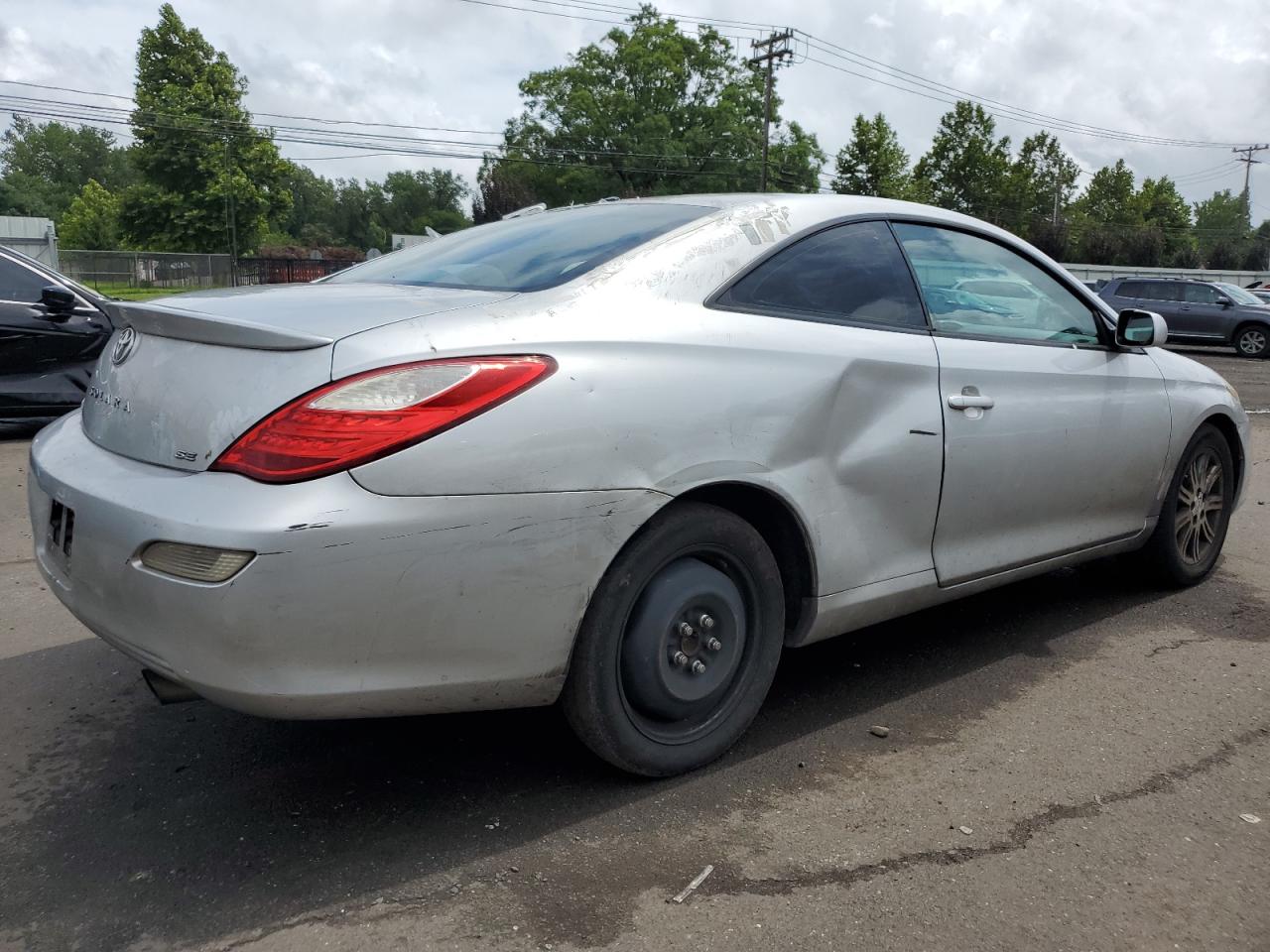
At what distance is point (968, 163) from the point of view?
211 feet

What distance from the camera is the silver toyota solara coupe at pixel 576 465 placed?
2.29 metres

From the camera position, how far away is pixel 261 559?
86.4 inches

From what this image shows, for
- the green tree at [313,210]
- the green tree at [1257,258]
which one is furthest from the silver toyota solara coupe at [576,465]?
the green tree at [313,210]

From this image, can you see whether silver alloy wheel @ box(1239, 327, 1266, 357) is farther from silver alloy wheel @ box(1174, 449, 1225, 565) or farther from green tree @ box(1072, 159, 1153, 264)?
green tree @ box(1072, 159, 1153, 264)

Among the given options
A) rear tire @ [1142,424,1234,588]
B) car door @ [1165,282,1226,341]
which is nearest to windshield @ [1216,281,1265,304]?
car door @ [1165,282,1226,341]

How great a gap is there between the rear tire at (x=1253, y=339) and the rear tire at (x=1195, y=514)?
2087cm

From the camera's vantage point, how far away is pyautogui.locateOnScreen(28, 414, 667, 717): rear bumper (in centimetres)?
223

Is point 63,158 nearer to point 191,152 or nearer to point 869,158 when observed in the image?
point 191,152

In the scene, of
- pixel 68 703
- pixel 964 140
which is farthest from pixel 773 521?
pixel 964 140

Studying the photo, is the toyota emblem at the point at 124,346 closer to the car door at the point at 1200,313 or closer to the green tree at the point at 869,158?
the car door at the point at 1200,313

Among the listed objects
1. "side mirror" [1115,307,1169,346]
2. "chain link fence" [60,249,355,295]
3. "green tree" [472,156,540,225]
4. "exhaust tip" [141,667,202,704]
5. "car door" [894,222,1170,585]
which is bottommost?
"chain link fence" [60,249,355,295]

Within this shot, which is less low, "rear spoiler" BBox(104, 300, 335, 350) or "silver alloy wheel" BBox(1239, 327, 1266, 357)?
"rear spoiler" BBox(104, 300, 335, 350)

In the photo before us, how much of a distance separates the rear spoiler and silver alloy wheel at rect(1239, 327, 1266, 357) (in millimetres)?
24589

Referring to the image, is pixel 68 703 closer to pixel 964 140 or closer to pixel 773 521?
pixel 773 521
